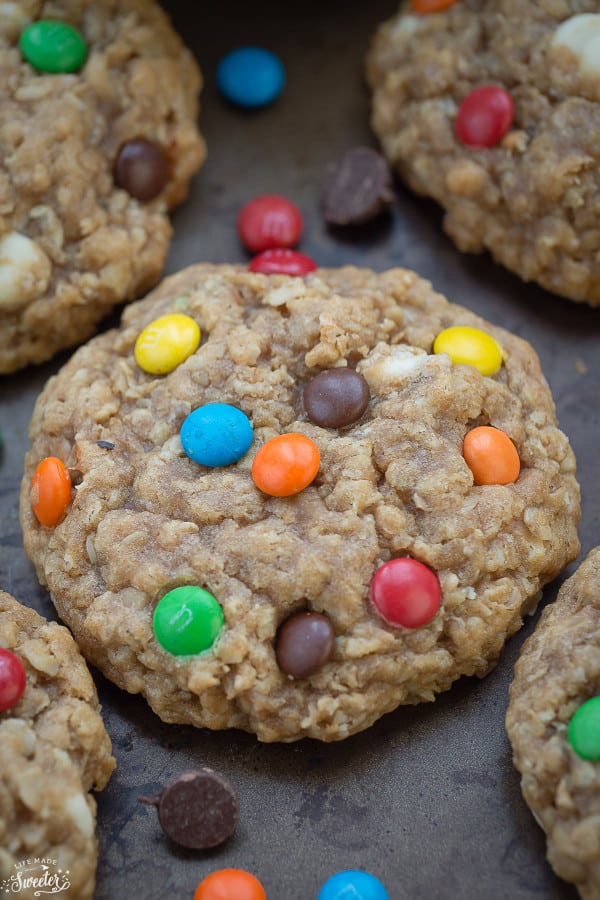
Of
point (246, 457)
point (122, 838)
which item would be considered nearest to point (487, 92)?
point (246, 457)

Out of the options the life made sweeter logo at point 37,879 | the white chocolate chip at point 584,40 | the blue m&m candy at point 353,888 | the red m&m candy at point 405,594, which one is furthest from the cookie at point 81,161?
the blue m&m candy at point 353,888

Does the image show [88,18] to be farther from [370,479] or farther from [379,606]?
[379,606]

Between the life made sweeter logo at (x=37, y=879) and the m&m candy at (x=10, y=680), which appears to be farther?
the m&m candy at (x=10, y=680)

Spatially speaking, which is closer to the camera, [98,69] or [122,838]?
[122,838]

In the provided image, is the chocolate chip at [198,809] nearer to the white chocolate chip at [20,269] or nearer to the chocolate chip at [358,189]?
the white chocolate chip at [20,269]

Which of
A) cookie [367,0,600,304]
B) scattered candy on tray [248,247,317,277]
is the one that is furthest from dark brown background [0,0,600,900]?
scattered candy on tray [248,247,317,277]
